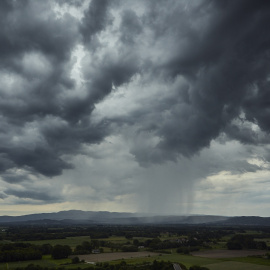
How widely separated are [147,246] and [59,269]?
84597 millimetres

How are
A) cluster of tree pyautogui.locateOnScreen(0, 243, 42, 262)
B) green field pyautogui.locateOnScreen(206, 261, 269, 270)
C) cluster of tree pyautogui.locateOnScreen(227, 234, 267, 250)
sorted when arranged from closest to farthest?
green field pyautogui.locateOnScreen(206, 261, 269, 270), cluster of tree pyautogui.locateOnScreen(0, 243, 42, 262), cluster of tree pyautogui.locateOnScreen(227, 234, 267, 250)

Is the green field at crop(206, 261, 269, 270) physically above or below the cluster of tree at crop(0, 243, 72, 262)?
below

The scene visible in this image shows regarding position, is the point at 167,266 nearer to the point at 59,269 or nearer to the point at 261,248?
the point at 59,269

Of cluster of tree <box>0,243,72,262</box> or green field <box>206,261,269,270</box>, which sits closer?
green field <box>206,261,269,270</box>

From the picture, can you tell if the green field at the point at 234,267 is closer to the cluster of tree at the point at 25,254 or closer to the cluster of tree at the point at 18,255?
the cluster of tree at the point at 25,254

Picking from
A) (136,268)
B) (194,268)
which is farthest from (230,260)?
(136,268)

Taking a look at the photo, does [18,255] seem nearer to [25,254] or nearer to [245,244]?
[25,254]

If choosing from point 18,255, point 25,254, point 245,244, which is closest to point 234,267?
point 245,244

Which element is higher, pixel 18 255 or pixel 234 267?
pixel 18 255

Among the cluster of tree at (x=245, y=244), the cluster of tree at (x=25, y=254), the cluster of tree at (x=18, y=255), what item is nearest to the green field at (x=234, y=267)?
the cluster of tree at (x=245, y=244)

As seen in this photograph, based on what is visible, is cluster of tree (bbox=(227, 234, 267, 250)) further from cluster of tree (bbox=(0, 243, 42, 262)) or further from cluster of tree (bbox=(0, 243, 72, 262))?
cluster of tree (bbox=(0, 243, 42, 262))

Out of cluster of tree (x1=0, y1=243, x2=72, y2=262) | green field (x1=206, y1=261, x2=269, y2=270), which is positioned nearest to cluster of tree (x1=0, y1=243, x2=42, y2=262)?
cluster of tree (x1=0, y1=243, x2=72, y2=262)

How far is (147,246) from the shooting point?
161 m

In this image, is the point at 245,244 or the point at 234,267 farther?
the point at 245,244
